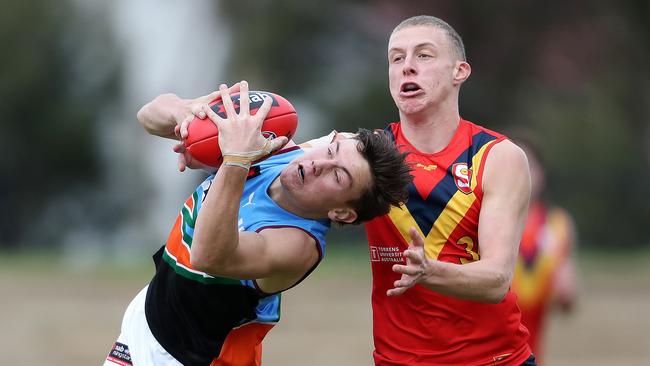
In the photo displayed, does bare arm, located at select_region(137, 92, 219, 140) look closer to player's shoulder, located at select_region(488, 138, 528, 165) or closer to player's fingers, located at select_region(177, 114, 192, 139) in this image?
player's fingers, located at select_region(177, 114, 192, 139)

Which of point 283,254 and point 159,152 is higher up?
point 283,254

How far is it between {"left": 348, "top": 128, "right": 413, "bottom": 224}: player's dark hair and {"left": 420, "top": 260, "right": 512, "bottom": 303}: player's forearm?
0.48 m

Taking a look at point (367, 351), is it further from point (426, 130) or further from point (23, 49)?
point (23, 49)

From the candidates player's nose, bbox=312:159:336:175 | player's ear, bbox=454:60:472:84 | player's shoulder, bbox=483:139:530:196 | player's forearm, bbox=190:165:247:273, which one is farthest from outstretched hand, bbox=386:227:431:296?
player's ear, bbox=454:60:472:84

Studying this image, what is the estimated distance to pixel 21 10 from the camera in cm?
3228

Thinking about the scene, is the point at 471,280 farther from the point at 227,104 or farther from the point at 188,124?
the point at 188,124

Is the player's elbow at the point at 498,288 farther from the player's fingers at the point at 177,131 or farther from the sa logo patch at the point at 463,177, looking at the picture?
the player's fingers at the point at 177,131

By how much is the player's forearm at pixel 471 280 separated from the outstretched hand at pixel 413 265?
4 cm

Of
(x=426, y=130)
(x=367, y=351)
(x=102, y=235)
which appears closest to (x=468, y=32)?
(x=102, y=235)

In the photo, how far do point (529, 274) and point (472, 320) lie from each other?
131 inches

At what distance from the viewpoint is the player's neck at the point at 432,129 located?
5.54m

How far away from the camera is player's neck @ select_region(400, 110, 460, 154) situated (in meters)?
5.54

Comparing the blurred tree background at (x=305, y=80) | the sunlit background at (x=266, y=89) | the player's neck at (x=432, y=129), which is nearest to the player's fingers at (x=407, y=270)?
the player's neck at (x=432, y=129)

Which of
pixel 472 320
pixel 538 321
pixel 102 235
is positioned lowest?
pixel 102 235
